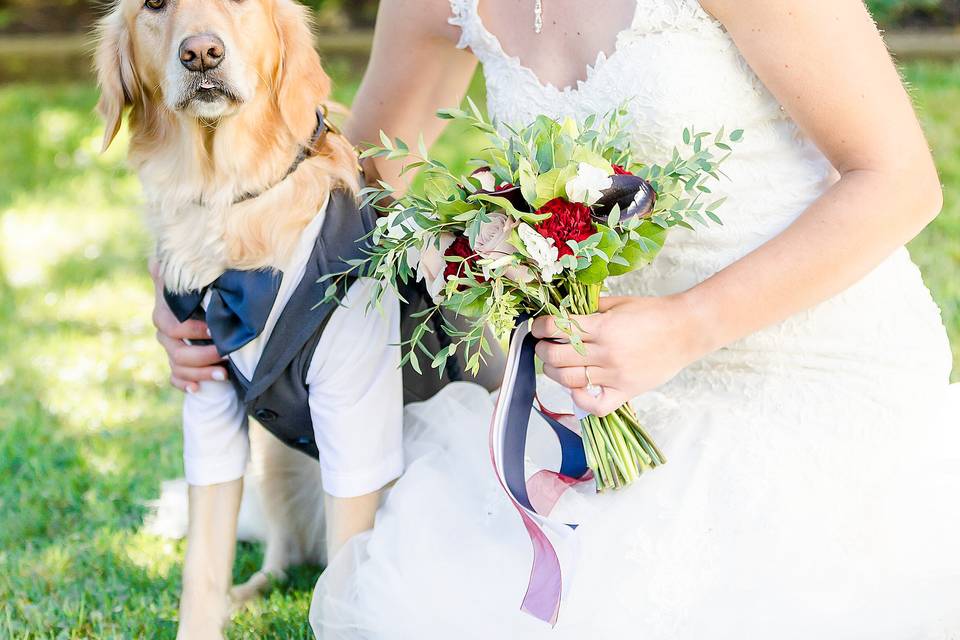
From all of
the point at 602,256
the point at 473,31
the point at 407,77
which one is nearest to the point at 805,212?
A: the point at 602,256

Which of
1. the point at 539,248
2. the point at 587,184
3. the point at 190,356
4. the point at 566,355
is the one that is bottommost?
the point at 190,356

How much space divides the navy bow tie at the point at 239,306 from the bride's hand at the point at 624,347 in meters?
0.59

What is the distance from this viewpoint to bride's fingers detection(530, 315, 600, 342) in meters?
1.82

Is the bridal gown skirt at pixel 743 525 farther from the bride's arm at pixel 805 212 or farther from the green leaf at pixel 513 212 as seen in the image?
the green leaf at pixel 513 212

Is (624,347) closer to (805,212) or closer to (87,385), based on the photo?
(805,212)

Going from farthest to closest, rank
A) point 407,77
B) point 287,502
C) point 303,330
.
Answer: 1. point 287,502
2. point 407,77
3. point 303,330

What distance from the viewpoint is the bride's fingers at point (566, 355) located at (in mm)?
1830

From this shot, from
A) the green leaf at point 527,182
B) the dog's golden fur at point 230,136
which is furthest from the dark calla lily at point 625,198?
the dog's golden fur at point 230,136

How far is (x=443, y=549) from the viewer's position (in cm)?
201

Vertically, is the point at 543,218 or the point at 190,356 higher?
the point at 543,218

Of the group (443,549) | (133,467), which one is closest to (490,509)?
(443,549)

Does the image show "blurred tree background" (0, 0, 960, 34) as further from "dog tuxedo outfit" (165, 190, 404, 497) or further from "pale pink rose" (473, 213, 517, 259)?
"pale pink rose" (473, 213, 517, 259)

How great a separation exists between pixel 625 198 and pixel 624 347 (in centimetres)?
26

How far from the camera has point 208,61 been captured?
2.17 meters
